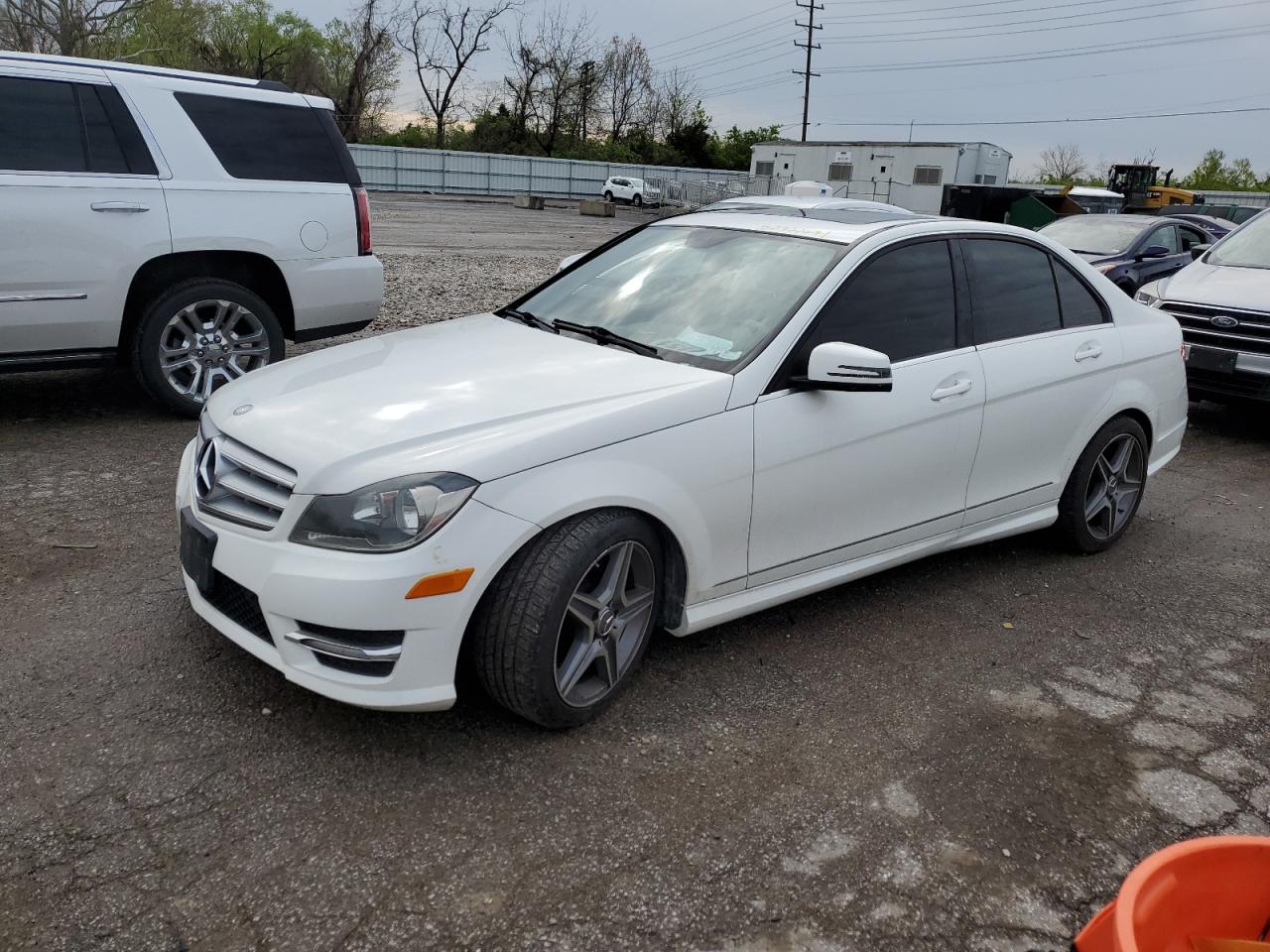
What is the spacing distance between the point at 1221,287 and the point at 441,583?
7.61 meters

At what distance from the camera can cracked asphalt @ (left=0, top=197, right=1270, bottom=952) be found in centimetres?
243

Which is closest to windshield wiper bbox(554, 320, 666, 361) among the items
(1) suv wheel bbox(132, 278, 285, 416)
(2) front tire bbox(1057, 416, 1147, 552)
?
(2) front tire bbox(1057, 416, 1147, 552)

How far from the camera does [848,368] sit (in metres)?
3.43

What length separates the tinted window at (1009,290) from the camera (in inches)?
168

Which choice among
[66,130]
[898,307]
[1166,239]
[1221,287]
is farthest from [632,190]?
[898,307]

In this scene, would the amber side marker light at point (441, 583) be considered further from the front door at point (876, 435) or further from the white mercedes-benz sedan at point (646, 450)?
the front door at point (876, 435)

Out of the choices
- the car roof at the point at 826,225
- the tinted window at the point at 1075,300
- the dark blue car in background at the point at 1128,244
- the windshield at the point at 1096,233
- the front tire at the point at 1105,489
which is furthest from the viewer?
the windshield at the point at 1096,233

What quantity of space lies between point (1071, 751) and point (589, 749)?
1.55 metres

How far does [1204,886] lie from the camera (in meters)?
1.70

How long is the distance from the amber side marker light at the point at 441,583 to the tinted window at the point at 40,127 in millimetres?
4380

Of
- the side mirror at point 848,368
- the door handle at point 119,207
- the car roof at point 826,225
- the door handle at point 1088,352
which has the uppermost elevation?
the car roof at point 826,225

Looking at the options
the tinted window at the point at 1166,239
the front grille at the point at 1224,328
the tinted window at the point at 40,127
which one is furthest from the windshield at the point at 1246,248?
the tinted window at the point at 40,127

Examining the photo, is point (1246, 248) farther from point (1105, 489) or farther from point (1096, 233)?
point (1105, 489)

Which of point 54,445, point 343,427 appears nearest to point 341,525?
point 343,427
